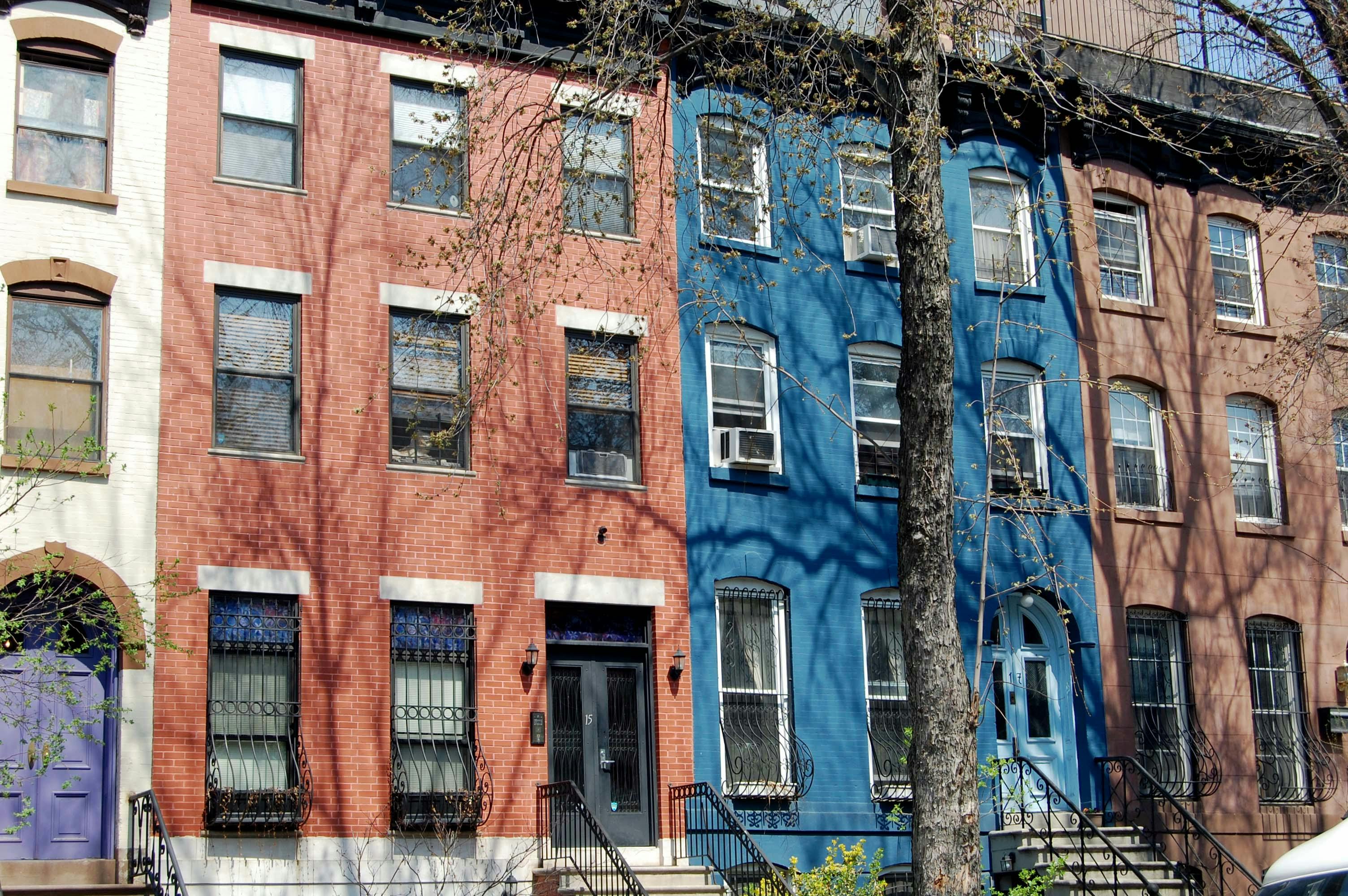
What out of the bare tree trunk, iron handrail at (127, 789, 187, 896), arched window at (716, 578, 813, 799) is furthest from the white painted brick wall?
the bare tree trunk

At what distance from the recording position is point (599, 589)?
17.7 meters

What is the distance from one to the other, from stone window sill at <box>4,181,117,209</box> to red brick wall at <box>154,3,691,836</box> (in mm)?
685

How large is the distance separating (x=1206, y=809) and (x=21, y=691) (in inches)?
559

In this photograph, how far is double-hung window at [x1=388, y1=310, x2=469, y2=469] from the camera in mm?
17156

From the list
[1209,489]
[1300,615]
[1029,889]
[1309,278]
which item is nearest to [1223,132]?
[1309,278]

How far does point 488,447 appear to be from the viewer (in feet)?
57.1

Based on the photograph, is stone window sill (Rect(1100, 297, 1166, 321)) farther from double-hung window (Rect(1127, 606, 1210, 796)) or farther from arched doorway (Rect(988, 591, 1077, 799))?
arched doorway (Rect(988, 591, 1077, 799))

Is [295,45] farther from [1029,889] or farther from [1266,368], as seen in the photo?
[1266,368]

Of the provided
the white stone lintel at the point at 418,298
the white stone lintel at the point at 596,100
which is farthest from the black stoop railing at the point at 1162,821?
the white stone lintel at the point at 596,100

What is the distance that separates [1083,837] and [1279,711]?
5.19m

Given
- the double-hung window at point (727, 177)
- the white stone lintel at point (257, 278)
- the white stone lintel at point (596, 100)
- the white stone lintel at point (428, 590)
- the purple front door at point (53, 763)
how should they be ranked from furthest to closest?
the double-hung window at point (727, 177), the white stone lintel at point (428, 590), the white stone lintel at point (257, 278), the purple front door at point (53, 763), the white stone lintel at point (596, 100)

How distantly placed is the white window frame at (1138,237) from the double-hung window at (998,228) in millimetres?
1145

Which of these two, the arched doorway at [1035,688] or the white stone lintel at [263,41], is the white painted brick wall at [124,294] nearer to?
the white stone lintel at [263,41]

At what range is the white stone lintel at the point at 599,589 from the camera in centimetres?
1739
